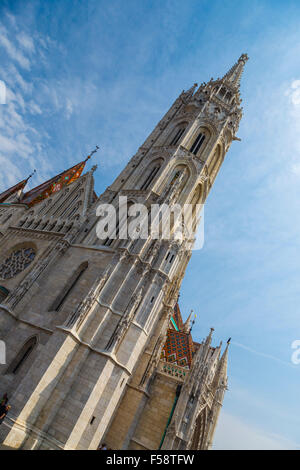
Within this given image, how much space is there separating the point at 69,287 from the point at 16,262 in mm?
6365

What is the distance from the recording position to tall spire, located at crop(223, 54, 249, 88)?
112 ft

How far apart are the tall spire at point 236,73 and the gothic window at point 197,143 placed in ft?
33.6

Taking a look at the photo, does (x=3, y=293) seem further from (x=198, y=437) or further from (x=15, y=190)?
(x=15, y=190)

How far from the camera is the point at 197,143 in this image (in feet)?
91.6

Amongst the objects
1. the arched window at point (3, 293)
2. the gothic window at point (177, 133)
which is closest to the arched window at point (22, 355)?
the arched window at point (3, 293)

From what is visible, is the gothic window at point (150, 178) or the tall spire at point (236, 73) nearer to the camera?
the gothic window at point (150, 178)

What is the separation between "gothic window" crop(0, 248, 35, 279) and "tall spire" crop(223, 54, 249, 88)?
28531mm

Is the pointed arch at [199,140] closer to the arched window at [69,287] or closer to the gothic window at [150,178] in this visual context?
the gothic window at [150,178]

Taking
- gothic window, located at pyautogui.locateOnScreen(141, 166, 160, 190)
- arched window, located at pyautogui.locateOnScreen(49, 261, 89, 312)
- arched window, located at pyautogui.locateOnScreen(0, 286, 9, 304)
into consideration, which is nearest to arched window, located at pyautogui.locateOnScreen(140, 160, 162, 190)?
Answer: gothic window, located at pyautogui.locateOnScreen(141, 166, 160, 190)

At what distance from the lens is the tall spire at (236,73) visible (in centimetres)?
3425

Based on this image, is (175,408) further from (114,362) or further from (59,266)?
(59,266)

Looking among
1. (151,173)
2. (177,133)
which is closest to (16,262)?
(151,173)

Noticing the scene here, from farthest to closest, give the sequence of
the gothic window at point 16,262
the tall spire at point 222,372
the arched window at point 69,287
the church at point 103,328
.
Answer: the tall spire at point 222,372
the gothic window at point 16,262
the arched window at point 69,287
the church at point 103,328

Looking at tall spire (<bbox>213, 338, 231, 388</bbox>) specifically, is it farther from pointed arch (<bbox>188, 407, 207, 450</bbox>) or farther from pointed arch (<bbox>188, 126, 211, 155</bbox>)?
pointed arch (<bbox>188, 126, 211, 155</bbox>)
